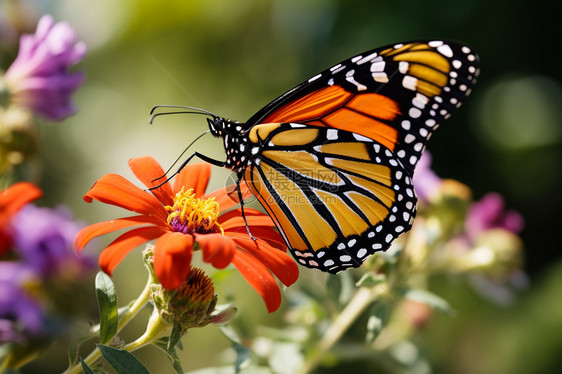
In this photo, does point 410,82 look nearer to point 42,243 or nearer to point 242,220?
point 242,220

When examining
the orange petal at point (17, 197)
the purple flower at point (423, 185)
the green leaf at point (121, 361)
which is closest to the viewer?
the orange petal at point (17, 197)

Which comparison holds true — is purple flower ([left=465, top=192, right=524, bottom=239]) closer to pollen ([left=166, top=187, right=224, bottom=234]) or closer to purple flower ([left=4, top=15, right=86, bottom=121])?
pollen ([left=166, top=187, right=224, bottom=234])

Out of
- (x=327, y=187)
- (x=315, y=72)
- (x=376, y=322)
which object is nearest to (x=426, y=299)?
(x=376, y=322)

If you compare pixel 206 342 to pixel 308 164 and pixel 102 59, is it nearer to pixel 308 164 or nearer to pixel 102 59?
pixel 308 164

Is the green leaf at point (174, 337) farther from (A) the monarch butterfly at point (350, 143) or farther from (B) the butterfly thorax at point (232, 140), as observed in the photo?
(B) the butterfly thorax at point (232, 140)

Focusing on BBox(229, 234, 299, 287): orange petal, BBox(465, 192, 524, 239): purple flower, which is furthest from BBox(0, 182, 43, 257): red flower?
BBox(465, 192, 524, 239): purple flower

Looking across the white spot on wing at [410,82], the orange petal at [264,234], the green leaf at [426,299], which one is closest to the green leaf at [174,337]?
the orange petal at [264,234]

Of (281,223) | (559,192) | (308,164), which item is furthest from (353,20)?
(281,223)

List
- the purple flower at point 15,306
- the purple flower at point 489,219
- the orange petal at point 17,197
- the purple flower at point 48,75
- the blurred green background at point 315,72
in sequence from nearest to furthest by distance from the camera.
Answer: the purple flower at point 15,306
the orange petal at point 17,197
the purple flower at point 48,75
the purple flower at point 489,219
the blurred green background at point 315,72
